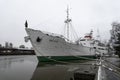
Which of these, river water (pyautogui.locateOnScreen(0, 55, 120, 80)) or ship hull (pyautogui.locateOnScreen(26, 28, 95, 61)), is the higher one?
ship hull (pyautogui.locateOnScreen(26, 28, 95, 61))

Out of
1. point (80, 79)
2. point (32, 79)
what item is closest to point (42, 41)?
point (32, 79)

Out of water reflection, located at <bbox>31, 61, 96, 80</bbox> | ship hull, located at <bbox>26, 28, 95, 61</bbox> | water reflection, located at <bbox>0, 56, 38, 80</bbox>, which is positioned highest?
ship hull, located at <bbox>26, 28, 95, 61</bbox>

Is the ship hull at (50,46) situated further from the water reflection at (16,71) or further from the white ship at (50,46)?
the water reflection at (16,71)

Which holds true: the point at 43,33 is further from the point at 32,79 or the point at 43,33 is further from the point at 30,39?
the point at 32,79

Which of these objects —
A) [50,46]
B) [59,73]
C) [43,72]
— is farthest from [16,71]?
[50,46]

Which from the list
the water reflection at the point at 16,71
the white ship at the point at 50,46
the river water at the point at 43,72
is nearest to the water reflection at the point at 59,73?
the river water at the point at 43,72

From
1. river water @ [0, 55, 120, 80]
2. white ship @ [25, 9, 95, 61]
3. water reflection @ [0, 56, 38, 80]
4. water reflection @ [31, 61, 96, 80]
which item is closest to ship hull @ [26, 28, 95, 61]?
white ship @ [25, 9, 95, 61]

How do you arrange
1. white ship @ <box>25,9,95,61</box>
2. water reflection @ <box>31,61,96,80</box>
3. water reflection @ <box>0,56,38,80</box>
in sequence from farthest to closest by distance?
white ship @ <box>25,9,95,61</box> < water reflection @ <box>0,56,38,80</box> < water reflection @ <box>31,61,96,80</box>

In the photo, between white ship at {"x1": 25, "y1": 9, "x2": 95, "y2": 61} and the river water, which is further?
white ship at {"x1": 25, "y1": 9, "x2": 95, "y2": 61}

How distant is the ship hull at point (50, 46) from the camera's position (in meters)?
22.9

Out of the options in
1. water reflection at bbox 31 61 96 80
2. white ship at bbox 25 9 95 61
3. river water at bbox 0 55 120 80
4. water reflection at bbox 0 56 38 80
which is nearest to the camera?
water reflection at bbox 31 61 96 80

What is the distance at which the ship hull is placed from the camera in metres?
22.9

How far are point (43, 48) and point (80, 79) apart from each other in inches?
563

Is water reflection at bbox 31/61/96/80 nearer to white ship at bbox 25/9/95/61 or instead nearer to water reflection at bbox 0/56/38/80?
water reflection at bbox 0/56/38/80
